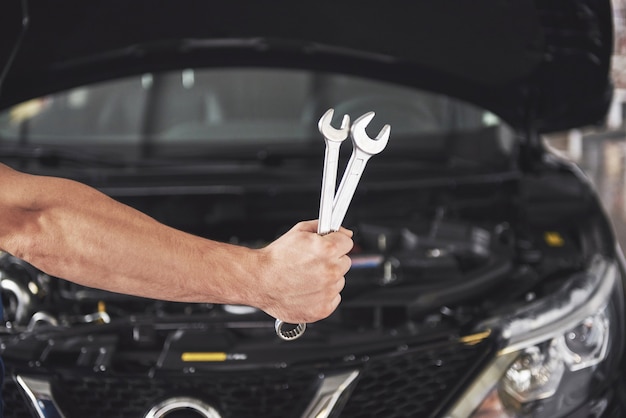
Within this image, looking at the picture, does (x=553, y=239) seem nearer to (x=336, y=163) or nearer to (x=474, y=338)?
(x=474, y=338)

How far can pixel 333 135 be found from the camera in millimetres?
1195

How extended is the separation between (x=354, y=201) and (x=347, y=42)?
506 mm

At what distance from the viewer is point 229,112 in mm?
3041

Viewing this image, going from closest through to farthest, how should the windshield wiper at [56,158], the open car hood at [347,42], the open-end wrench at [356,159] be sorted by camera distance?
the open-end wrench at [356,159]
the open car hood at [347,42]
the windshield wiper at [56,158]

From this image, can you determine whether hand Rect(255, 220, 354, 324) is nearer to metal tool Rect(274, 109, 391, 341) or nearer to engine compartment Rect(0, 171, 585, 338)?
metal tool Rect(274, 109, 391, 341)

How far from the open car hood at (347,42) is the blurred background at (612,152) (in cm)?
324

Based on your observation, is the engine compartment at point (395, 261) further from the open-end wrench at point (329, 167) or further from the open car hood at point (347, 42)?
the open-end wrench at point (329, 167)

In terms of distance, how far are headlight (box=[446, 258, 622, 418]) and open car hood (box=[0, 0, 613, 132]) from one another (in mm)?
730

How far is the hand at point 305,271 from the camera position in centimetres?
122

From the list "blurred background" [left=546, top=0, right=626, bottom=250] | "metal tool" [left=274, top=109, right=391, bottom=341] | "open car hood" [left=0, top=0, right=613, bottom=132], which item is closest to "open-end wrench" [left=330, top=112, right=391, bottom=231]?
"metal tool" [left=274, top=109, right=391, bottom=341]

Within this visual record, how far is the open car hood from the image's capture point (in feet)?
7.39

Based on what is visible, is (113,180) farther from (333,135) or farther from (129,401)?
(333,135)

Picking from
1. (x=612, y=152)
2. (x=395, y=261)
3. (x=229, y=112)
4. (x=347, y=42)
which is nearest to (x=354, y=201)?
(x=395, y=261)

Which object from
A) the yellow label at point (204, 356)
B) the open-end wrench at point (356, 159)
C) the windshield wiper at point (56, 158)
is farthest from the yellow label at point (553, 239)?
the open-end wrench at point (356, 159)
